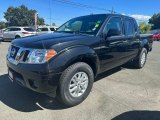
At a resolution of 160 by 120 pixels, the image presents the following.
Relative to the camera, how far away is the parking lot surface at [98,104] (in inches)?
142

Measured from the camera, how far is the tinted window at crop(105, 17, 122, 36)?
4.72 m

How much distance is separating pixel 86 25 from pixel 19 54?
1940mm

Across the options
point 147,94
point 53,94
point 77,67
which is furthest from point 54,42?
point 147,94

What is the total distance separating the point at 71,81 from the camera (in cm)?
391

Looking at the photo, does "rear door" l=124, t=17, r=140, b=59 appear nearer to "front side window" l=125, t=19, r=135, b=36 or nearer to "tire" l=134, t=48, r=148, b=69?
"front side window" l=125, t=19, r=135, b=36

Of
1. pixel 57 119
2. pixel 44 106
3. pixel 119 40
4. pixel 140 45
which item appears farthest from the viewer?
pixel 140 45

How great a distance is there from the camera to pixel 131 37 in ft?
19.8

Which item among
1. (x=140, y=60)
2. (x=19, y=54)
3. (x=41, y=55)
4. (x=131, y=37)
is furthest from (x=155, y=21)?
(x=41, y=55)

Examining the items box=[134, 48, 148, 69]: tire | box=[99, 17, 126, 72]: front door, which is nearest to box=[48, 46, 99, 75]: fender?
box=[99, 17, 126, 72]: front door

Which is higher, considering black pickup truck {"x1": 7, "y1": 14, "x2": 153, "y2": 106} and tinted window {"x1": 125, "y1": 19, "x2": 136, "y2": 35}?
tinted window {"x1": 125, "y1": 19, "x2": 136, "y2": 35}

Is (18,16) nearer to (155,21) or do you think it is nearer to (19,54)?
(155,21)

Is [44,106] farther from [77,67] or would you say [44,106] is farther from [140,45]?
[140,45]

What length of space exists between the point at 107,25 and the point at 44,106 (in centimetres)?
241

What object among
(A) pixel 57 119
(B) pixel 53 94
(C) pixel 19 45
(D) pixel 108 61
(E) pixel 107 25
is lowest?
(A) pixel 57 119
